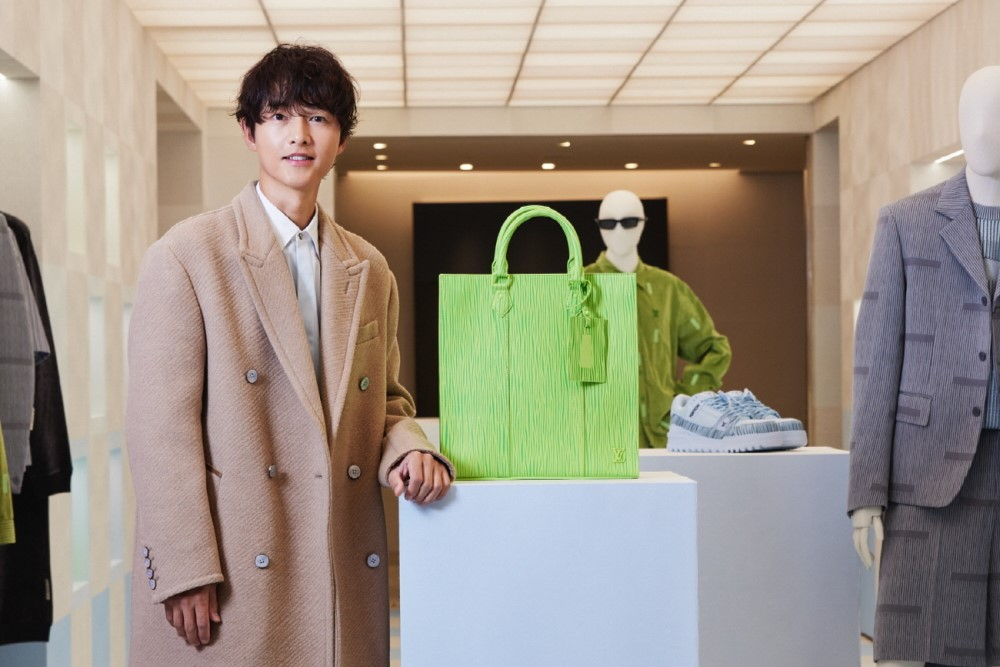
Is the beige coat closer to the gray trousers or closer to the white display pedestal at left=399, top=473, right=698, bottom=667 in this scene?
the white display pedestal at left=399, top=473, right=698, bottom=667

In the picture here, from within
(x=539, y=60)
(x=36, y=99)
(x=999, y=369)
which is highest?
(x=539, y=60)

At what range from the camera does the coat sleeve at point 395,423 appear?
194 centimetres

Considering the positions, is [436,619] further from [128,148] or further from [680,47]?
[680,47]

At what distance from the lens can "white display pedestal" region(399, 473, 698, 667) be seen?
1.88 meters

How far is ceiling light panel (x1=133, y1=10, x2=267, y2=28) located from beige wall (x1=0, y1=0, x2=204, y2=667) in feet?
0.34

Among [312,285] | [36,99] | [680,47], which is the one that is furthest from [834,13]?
[312,285]

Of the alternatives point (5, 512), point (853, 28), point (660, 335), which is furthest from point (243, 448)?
point (853, 28)

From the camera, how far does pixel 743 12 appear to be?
6.76 metres

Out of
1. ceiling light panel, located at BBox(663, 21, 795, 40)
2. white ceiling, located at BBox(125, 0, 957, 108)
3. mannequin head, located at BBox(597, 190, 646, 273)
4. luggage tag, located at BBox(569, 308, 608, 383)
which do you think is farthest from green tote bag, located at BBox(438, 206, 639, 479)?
ceiling light panel, located at BBox(663, 21, 795, 40)

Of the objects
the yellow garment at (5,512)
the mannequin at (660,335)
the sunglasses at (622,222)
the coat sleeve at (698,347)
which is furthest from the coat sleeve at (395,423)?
the sunglasses at (622,222)

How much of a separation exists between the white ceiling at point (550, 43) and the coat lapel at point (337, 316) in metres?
4.79

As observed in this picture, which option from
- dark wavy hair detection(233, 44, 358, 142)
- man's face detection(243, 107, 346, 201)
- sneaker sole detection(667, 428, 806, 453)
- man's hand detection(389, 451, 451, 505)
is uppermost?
dark wavy hair detection(233, 44, 358, 142)

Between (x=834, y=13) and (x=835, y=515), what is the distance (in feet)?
14.4

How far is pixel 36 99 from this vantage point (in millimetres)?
4656
